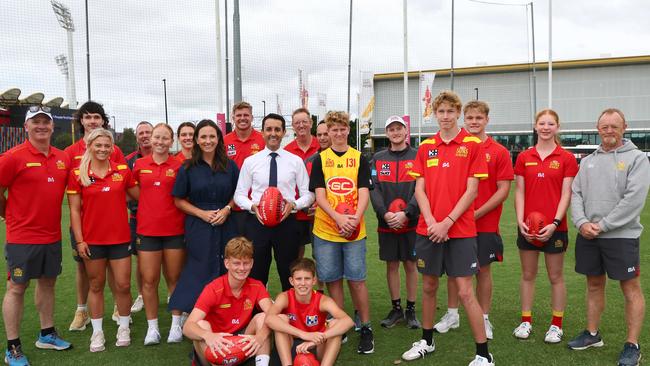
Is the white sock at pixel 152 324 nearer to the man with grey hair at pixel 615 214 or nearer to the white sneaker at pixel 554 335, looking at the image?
the white sneaker at pixel 554 335

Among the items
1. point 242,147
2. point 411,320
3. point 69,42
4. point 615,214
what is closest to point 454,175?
point 615,214

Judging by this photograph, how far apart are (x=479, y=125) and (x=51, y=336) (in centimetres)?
430

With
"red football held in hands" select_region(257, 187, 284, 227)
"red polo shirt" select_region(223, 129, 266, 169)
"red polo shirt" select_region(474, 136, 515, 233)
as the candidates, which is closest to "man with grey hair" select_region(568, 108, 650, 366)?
"red polo shirt" select_region(474, 136, 515, 233)

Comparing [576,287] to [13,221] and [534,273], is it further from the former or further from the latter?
[13,221]

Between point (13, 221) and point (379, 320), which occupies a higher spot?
point (13, 221)

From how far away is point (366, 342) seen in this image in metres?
4.06

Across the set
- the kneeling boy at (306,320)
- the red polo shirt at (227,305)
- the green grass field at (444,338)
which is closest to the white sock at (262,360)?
the kneeling boy at (306,320)

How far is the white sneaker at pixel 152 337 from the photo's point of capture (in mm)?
4273

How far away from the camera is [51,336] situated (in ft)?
13.8

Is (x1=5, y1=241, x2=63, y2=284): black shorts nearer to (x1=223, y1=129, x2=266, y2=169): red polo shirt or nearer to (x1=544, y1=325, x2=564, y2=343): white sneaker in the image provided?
(x1=223, y1=129, x2=266, y2=169): red polo shirt

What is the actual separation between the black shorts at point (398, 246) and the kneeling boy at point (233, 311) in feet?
4.93

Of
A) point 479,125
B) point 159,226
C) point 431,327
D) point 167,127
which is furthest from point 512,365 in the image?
point 167,127

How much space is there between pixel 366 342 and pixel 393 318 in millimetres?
811

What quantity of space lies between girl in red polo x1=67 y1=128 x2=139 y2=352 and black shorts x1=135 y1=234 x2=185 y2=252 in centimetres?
12
